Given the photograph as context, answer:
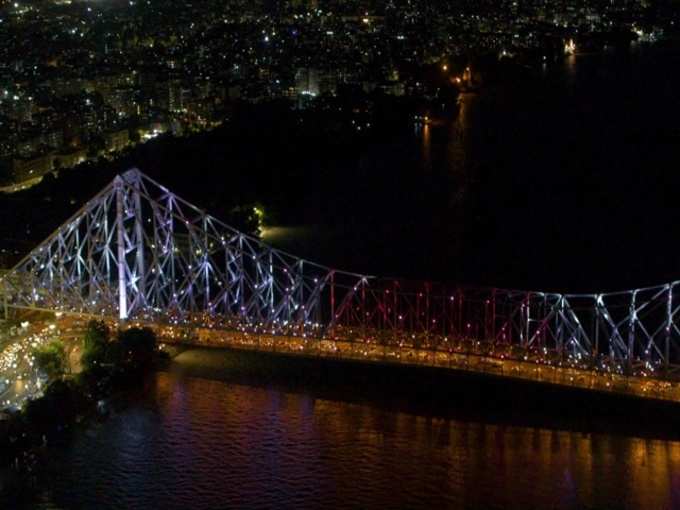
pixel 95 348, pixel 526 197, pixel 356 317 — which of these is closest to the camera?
pixel 95 348

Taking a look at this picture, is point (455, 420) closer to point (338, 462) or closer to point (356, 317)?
point (338, 462)

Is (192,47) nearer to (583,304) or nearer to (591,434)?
(583,304)

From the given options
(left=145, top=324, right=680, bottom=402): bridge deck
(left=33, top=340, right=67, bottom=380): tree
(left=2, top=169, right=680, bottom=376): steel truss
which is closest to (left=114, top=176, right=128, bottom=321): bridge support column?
(left=2, top=169, right=680, bottom=376): steel truss

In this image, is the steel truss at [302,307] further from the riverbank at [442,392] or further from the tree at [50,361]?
the tree at [50,361]

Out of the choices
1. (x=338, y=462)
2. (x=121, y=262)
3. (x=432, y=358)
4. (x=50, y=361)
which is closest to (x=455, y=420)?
(x=432, y=358)

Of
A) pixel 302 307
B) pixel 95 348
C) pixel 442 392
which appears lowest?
pixel 442 392

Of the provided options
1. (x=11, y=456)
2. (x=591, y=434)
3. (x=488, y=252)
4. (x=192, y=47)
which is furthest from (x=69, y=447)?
(x=192, y=47)

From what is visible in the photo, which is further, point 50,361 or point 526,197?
point 526,197

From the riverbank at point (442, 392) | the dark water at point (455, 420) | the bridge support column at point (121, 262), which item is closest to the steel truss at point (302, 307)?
the bridge support column at point (121, 262)
